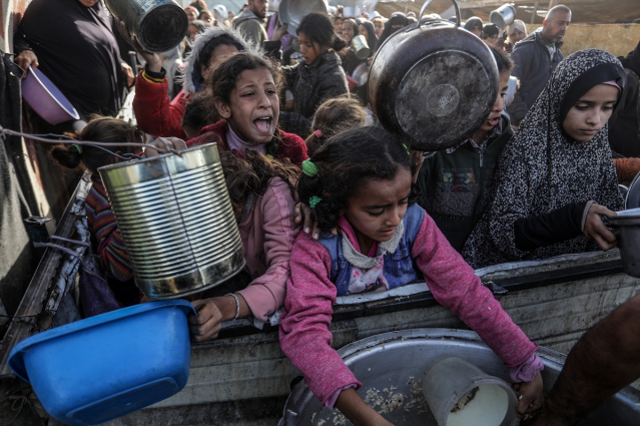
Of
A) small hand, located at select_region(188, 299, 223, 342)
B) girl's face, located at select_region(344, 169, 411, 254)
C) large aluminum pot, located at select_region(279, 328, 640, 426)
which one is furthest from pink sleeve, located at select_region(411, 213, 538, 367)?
small hand, located at select_region(188, 299, 223, 342)

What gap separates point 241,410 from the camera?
5.93ft

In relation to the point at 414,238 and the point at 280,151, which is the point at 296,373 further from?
the point at 280,151

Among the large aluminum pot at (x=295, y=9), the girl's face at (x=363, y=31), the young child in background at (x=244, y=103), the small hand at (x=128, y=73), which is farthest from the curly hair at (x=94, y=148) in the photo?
the girl's face at (x=363, y=31)

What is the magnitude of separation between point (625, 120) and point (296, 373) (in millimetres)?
3518

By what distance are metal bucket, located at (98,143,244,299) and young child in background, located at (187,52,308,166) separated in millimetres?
813

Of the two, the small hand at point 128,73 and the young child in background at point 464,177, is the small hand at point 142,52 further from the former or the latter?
the small hand at point 128,73

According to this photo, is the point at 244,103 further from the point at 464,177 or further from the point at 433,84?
the point at 464,177

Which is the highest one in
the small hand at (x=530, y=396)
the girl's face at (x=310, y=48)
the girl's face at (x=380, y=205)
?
the girl's face at (x=310, y=48)

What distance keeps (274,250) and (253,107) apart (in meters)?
0.76

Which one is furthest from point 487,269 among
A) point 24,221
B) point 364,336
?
point 24,221

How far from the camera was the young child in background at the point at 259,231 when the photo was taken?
153 centimetres

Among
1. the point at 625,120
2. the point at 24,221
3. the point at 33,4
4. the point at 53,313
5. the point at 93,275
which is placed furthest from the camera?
the point at 625,120

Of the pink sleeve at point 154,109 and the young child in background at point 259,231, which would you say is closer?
the young child in background at point 259,231

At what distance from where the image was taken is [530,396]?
171 centimetres
